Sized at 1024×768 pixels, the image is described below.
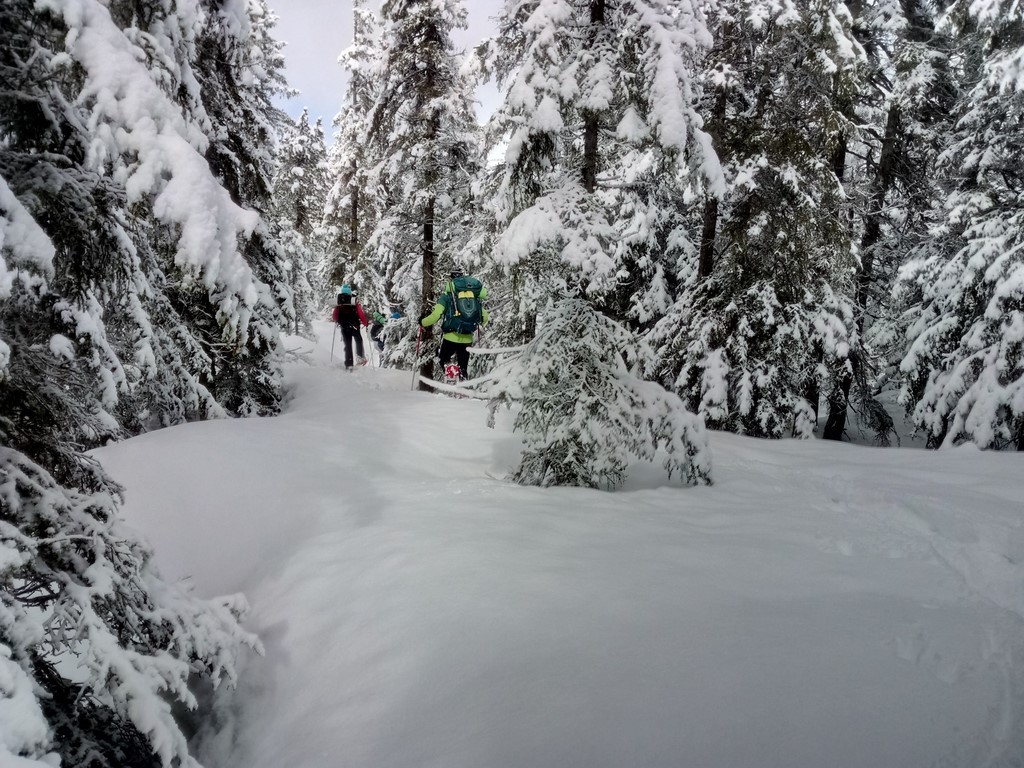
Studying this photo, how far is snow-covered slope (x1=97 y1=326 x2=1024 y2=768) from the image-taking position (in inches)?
99.4

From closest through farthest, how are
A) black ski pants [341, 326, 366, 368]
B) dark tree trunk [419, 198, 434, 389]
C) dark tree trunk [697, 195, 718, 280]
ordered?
dark tree trunk [697, 195, 718, 280] < dark tree trunk [419, 198, 434, 389] < black ski pants [341, 326, 366, 368]

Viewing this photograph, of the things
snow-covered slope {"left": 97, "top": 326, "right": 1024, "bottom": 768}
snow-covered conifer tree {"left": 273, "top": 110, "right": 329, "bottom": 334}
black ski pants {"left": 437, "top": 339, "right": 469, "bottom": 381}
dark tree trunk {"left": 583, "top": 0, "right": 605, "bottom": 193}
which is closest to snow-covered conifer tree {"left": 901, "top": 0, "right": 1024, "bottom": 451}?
snow-covered slope {"left": 97, "top": 326, "right": 1024, "bottom": 768}

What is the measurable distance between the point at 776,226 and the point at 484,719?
973 cm

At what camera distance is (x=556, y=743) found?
96.2 inches

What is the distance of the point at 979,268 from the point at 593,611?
1044 centimetres

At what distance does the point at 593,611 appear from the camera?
3277 mm

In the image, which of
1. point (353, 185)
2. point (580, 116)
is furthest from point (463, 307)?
point (353, 185)

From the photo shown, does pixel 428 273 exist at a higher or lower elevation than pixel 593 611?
higher

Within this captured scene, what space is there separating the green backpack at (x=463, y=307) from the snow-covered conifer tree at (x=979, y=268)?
26.9ft

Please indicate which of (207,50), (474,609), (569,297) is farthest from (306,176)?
(474,609)

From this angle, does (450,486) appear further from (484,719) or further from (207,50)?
(207,50)

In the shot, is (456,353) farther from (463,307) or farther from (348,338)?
(348,338)

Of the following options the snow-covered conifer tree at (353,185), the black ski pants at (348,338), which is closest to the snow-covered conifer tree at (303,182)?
the snow-covered conifer tree at (353,185)

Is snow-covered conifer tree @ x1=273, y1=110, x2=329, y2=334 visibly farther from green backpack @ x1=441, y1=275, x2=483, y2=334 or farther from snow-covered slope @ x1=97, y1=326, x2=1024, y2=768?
snow-covered slope @ x1=97, y1=326, x2=1024, y2=768
